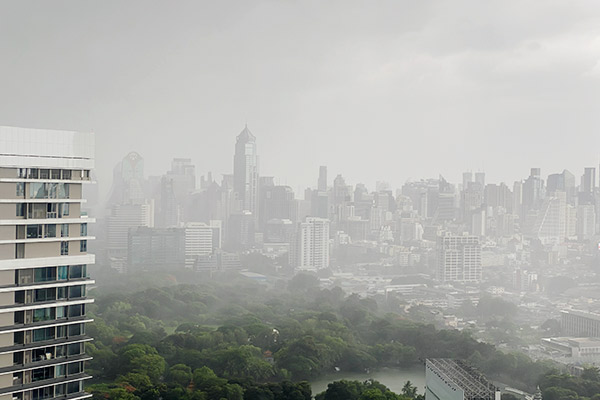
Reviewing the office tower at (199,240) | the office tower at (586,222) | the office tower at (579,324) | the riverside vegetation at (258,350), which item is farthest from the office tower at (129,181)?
the office tower at (586,222)

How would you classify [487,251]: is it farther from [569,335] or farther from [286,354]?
[286,354]

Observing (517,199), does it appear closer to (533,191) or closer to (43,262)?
(533,191)

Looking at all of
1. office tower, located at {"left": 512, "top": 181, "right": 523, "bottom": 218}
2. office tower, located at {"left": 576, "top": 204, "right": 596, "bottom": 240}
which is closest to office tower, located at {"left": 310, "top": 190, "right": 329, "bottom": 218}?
office tower, located at {"left": 512, "top": 181, "right": 523, "bottom": 218}

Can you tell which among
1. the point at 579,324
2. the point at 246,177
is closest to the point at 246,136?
the point at 246,177

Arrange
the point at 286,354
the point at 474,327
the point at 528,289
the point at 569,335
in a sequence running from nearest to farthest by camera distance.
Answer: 1. the point at 286,354
2. the point at 569,335
3. the point at 474,327
4. the point at 528,289

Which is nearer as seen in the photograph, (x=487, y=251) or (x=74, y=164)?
(x=74, y=164)

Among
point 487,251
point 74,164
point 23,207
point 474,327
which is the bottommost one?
point 474,327

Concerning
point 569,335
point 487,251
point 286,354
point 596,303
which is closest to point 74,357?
point 286,354
